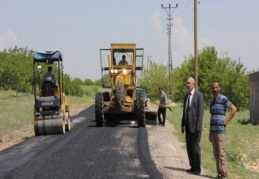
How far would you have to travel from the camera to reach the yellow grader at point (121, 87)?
817 inches

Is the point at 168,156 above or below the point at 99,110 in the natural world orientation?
below

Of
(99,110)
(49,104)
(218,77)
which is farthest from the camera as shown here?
(218,77)

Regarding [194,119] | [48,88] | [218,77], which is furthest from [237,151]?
[218,77]

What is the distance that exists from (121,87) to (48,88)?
388 centimetres

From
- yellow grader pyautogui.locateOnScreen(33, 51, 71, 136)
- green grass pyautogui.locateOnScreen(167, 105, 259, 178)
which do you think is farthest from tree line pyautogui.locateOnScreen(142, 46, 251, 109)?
yellow grader pyautogui.locateOnScreen(33, 51, 71, 136)

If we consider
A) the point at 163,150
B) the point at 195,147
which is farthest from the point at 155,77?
the point at 195,147

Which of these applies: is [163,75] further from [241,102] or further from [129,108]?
[129,108]

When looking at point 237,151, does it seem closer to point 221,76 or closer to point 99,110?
point 99,110

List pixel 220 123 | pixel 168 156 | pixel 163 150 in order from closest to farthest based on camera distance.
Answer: pixel 220 123, pixel 168 156, pixel 163 150

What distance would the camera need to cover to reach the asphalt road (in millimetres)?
10484

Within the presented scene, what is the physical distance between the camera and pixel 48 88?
1820 cm

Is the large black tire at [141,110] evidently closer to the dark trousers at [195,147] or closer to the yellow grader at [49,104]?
the yellow grader at [49,104]

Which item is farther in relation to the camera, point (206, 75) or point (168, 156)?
point (206, 75)

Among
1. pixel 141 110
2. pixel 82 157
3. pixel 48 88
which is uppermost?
pixel 48 88
